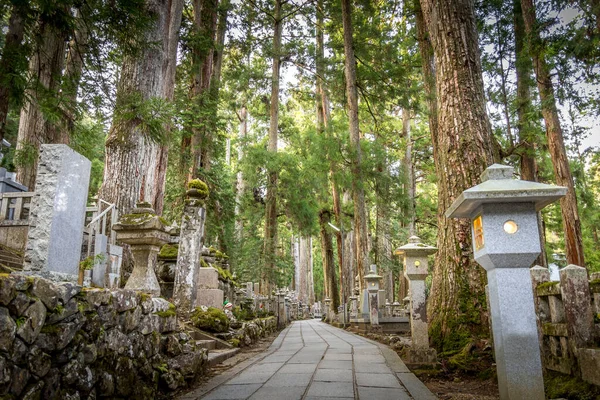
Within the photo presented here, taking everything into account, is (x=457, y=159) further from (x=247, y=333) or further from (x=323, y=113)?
(x=323, y=113)

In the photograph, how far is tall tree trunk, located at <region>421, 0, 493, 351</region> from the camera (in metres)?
5.31

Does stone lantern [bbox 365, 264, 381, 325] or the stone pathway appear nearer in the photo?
the stone pathway

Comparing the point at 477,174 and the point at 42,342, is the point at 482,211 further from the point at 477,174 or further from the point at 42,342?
the point at 42,342

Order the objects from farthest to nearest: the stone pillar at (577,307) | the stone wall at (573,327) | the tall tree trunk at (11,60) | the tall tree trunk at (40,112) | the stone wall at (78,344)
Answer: the tall tree trunk at (40,112) < the tall tree trunk at (11,60) < the stone pillar at (577,307) < the stone wall at (573,327) < the stone wall at (78,344)

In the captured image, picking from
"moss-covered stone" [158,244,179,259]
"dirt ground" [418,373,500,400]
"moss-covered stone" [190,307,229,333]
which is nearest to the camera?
"dirt ground" [418,373,500,400]

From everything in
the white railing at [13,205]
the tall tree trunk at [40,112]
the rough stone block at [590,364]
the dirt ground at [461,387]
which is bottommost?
the dirt ground at [461,387]

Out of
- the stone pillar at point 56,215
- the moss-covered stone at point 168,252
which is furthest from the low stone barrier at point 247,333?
the stone pillar at point 56,215

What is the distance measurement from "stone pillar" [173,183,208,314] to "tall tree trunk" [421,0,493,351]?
413 cm

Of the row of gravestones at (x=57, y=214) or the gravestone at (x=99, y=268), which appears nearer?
the row of gravestones at (x=57, y=214)

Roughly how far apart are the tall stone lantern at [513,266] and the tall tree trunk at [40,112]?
4.51 meters

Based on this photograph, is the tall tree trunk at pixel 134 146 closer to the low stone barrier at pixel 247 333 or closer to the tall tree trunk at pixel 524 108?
the low stone barrier at pixel 247 333

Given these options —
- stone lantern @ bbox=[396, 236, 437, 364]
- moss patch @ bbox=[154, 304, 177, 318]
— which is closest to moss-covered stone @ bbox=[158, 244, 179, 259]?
moss patch @ bbox=[154, 304, 177, 318]

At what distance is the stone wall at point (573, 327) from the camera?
3426mm

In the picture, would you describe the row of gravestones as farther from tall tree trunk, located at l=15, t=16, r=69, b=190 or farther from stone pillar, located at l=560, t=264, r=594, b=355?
stone pillar, located at l=560, t=264, r=594, b=355
